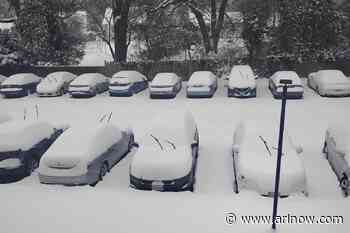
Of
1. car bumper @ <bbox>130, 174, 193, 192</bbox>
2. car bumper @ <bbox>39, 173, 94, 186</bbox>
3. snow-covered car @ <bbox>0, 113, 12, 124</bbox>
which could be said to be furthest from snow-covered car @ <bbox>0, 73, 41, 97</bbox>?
car bumper @ <bbox>130, 174, 193, 192</bbox>

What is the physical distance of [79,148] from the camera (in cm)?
993

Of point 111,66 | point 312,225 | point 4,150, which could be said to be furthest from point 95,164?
point 111,66

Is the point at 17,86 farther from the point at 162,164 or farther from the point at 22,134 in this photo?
the point at 162,164

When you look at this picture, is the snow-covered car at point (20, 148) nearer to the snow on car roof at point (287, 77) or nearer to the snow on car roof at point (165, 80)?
the snow on car roof at point (165, 80)

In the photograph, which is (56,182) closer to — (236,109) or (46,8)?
(236,109)

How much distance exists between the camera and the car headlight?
33.4ft

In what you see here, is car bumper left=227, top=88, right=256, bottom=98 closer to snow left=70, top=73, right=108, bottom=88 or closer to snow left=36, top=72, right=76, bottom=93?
snow left=70, top=73, right=108, bottom=88

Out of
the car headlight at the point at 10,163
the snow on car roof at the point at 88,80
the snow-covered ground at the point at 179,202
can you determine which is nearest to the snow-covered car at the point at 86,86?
the snow on car roof at the point at 88,80

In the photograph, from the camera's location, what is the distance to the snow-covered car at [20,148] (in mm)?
10234

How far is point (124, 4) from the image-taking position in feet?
93.6

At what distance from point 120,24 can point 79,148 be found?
20.6m

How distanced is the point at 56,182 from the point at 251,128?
539 cm

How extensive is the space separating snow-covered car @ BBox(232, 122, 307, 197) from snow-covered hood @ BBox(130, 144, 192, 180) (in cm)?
131

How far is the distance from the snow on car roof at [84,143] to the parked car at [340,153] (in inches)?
240
